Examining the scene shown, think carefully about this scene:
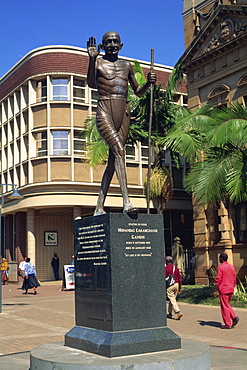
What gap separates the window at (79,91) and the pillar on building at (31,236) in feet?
26.1

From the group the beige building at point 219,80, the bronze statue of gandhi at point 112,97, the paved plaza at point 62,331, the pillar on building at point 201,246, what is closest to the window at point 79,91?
the beige building at point 219,80

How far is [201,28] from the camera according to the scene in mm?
24578

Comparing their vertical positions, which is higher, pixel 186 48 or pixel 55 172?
pixel 186 48

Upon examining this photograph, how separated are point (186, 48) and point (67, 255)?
17152 mm

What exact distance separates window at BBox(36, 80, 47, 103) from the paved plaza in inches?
706

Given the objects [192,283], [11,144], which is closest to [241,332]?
[192,283]

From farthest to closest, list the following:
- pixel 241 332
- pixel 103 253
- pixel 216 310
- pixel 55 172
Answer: pixel 55 172 < pixel 216 310 < pixel 241 332 < pixel 103 253

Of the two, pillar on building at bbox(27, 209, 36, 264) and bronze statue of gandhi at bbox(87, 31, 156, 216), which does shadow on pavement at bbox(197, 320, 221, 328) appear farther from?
pillar on building at bbox(27, 209, 36, 264)

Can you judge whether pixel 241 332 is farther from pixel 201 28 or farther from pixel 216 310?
pixel 201 28

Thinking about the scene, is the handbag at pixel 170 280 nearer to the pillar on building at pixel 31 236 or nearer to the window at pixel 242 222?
the window at pixel 242 222

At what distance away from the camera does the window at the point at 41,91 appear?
33562 millimetres

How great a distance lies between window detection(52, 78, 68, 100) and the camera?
1303 inches

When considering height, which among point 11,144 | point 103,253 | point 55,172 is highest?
point 11,144

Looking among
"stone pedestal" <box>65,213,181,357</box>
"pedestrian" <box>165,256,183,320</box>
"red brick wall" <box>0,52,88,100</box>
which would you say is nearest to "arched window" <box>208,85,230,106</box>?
"red brick wall" <box>0,52,88,100</box>
